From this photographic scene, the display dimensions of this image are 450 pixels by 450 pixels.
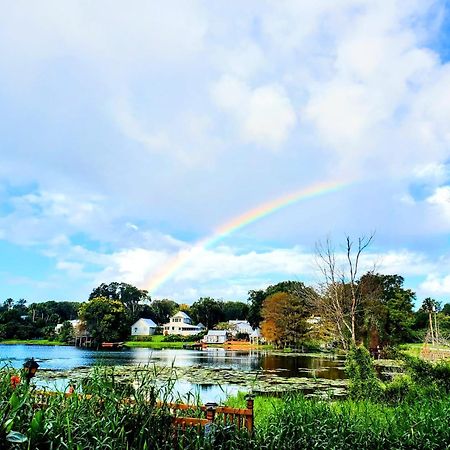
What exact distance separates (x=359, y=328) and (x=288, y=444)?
1205 inches

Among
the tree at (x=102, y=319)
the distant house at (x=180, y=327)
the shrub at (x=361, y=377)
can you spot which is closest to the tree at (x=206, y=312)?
the distant house at (x=180, y=327)

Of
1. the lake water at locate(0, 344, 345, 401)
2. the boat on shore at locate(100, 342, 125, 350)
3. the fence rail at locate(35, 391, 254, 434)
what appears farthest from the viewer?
the boat on shore at locate(100, 342, 125, 350)

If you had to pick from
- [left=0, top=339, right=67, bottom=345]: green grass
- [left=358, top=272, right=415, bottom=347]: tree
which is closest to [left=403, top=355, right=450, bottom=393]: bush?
[left=358, top=272, right=415, bottom=347]: tree

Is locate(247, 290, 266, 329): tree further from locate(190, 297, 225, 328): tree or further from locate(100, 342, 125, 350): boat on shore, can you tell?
locate(100, 342, 125, 350): boat on shore

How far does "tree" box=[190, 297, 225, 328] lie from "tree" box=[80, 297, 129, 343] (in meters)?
22.2

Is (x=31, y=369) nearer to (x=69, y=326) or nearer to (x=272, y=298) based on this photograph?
(x=272, y=298)

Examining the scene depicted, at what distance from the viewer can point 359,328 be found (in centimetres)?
3319

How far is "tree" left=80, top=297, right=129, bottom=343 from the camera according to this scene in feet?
174

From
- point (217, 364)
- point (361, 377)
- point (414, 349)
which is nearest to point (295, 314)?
point (217, 364)

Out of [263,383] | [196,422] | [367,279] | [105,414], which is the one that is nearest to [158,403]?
[196,422]

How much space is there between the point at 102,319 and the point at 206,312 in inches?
994

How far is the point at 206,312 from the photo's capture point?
7550 centimetres

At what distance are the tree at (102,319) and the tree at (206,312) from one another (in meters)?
22.2

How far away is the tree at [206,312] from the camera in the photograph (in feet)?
247
